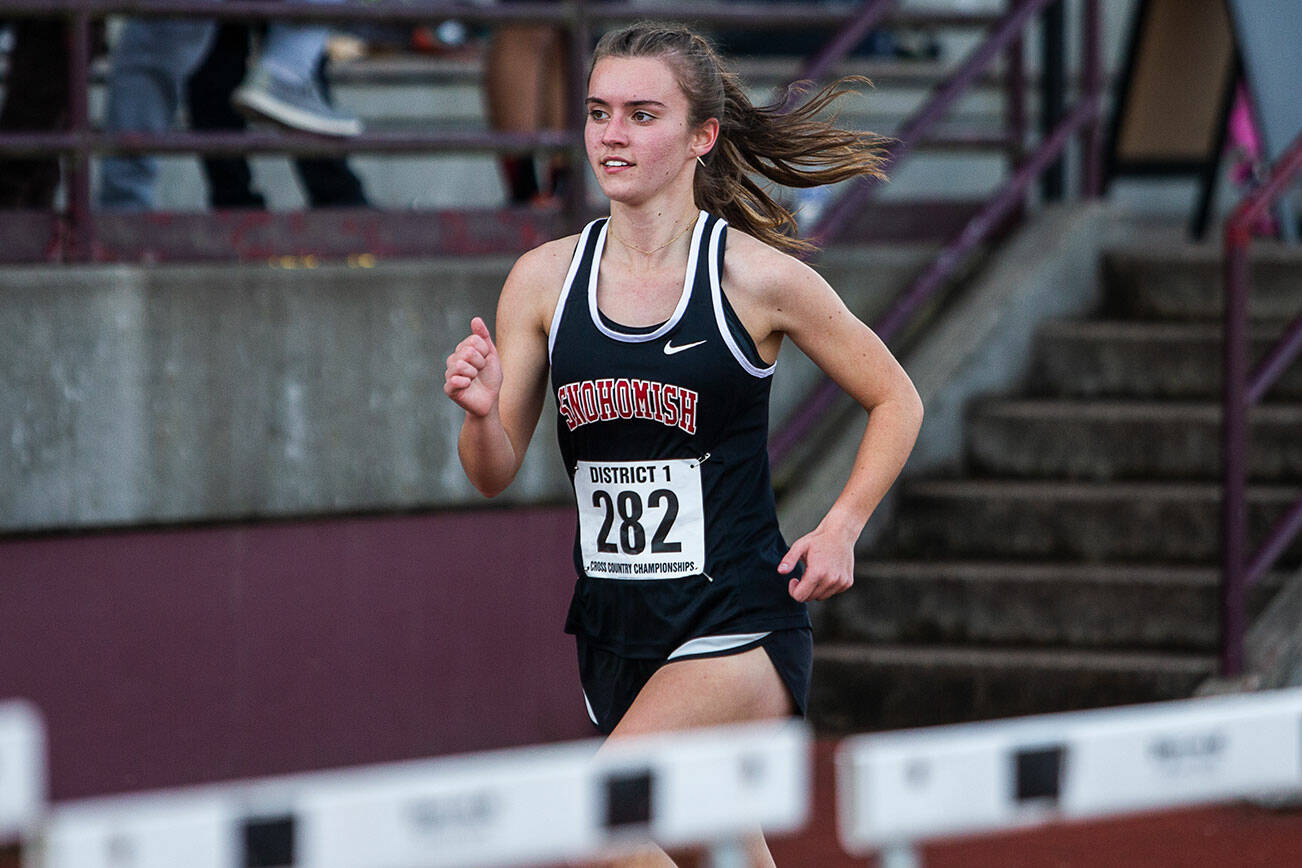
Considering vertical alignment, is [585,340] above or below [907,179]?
below

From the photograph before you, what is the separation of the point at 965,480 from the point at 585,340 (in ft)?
13.8

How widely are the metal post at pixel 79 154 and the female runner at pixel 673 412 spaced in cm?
273

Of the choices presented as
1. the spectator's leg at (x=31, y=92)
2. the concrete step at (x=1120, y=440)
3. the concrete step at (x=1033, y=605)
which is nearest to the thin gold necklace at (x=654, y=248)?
the spectator's leg at (x=31, y=92)

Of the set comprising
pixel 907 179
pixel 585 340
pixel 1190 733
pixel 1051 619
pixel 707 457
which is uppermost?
pixel 907 179

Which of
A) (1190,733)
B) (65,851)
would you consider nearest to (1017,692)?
(1190,733)

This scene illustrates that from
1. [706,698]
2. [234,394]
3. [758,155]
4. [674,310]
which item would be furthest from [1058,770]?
[234,394]

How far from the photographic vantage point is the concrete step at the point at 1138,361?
7.73 m

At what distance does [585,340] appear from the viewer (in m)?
3.83

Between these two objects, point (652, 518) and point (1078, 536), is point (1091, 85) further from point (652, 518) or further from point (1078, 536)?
point (652, 518)

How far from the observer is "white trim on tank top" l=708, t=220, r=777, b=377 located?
3.80 m

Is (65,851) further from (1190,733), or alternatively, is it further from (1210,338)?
(1210,338)

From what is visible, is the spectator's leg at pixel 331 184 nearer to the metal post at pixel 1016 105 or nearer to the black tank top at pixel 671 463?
the metal post at pixel 1016 105

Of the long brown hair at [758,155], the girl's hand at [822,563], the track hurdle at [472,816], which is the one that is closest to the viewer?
the track hurdle at [472,816]

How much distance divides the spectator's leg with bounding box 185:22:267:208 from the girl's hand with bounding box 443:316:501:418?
3603 millimetres
